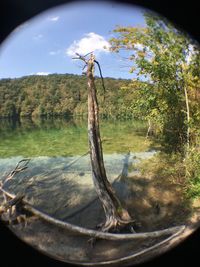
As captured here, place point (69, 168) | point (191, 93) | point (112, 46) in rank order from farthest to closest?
point (69, 168) → point (191, 93) → point (112, 46)

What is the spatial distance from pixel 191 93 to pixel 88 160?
36.1 inches

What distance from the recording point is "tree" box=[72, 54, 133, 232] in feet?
6.71

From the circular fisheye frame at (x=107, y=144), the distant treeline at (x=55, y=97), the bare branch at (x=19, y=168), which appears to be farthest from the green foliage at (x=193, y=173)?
the bare branch at (x=19, y=168)

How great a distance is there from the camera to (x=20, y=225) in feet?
6.98

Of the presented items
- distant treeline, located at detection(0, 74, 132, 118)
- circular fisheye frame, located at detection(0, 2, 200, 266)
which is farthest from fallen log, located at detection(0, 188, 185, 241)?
distant treeline, located at detection(0, 74, 132, 118)

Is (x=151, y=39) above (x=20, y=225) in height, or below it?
above

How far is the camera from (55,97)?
227cm

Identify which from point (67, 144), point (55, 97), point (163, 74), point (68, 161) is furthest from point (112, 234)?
point (163, 74)

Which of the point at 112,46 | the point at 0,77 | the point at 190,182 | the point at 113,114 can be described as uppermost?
the point at 112,46

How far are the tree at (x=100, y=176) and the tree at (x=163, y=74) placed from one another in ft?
1.09

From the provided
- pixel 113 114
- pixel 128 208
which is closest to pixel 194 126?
pixel 113 114

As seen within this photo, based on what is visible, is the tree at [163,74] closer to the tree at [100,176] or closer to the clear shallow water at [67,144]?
the clear shallow water at [67,144]

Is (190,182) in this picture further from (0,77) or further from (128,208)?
(0,77)

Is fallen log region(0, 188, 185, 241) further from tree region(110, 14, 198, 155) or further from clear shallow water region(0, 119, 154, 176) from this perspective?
tree region(110, 14, 198, 155)
